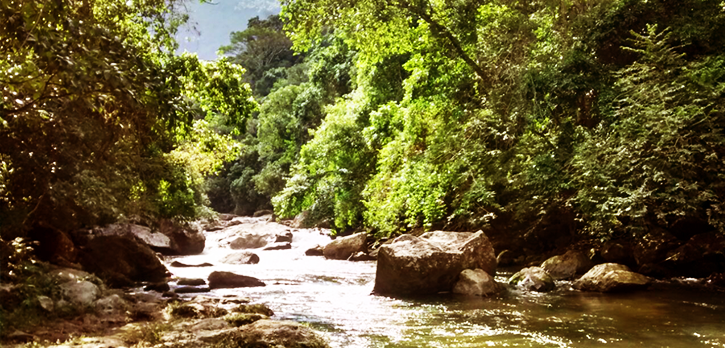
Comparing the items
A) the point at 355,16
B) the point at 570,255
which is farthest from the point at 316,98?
the point at 570,255

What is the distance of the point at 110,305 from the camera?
8.36m

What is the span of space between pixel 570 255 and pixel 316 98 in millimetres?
22266

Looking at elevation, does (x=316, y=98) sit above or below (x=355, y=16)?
above

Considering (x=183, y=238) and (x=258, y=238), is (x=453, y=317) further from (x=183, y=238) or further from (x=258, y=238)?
(x=258, y=238)

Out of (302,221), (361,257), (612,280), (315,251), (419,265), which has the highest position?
(302,221)

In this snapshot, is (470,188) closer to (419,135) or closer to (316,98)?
(419,135)

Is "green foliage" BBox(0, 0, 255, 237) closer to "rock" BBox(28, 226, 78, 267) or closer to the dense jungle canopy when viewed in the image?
the dense jungle canopy

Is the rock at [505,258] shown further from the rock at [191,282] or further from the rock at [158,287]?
the rock at [158,287]

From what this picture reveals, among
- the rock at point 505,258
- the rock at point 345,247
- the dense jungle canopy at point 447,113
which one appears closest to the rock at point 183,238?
the dense jungle canopy at point 447,113

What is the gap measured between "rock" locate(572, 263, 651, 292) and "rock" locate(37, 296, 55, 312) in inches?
360

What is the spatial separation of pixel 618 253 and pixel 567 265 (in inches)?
49.9

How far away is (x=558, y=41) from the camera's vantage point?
1355 centimetres

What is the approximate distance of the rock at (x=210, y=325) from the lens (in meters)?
6.57

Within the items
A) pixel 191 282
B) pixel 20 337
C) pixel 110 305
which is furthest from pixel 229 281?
pixel 20 337
